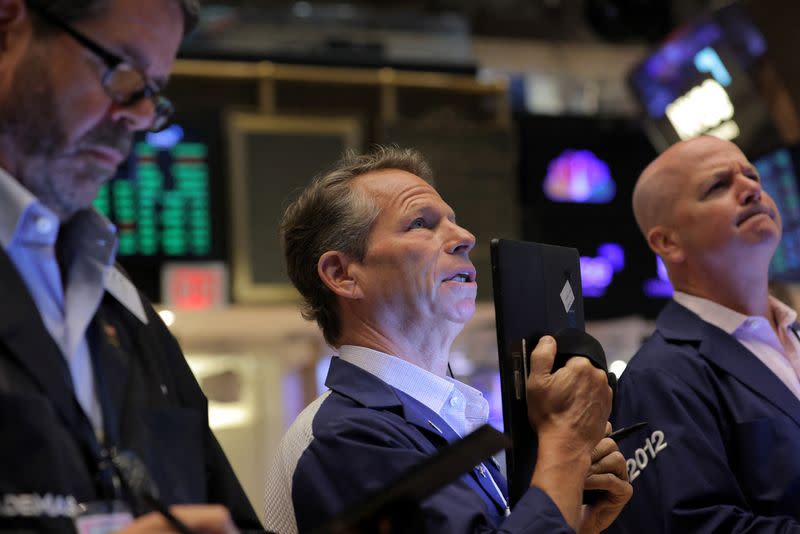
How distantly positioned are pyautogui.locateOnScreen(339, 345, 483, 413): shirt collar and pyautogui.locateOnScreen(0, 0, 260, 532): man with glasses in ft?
1.92

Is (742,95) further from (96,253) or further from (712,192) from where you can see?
(96,253)

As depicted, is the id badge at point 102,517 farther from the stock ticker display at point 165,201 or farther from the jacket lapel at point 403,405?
the stock ticker display at point 165,201

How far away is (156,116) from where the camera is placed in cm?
159

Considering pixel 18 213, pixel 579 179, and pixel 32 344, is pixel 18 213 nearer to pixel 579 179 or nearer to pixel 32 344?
pixel 32 344

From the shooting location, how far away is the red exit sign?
20.3ft

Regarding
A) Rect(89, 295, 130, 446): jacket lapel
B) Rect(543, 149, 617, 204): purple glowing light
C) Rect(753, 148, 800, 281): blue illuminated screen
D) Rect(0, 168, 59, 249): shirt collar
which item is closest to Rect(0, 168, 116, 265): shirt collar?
Rect(0, 168, 59, 249): shirt collar

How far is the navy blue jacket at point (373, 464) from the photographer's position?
179 cm

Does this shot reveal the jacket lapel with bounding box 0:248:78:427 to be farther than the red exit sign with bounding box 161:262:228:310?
No

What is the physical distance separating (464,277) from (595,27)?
5.08 m

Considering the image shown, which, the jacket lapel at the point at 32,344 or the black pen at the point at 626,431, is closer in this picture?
the jacket lapel at the point at 32,344

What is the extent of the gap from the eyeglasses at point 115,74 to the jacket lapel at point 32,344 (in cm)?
27

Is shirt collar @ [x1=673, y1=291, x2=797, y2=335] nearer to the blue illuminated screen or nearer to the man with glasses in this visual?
the man with glasses

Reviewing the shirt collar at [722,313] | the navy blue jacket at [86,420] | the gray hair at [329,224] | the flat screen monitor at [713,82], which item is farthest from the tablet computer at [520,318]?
the flat screen monitor at [713,82]

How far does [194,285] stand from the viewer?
6.26 m
